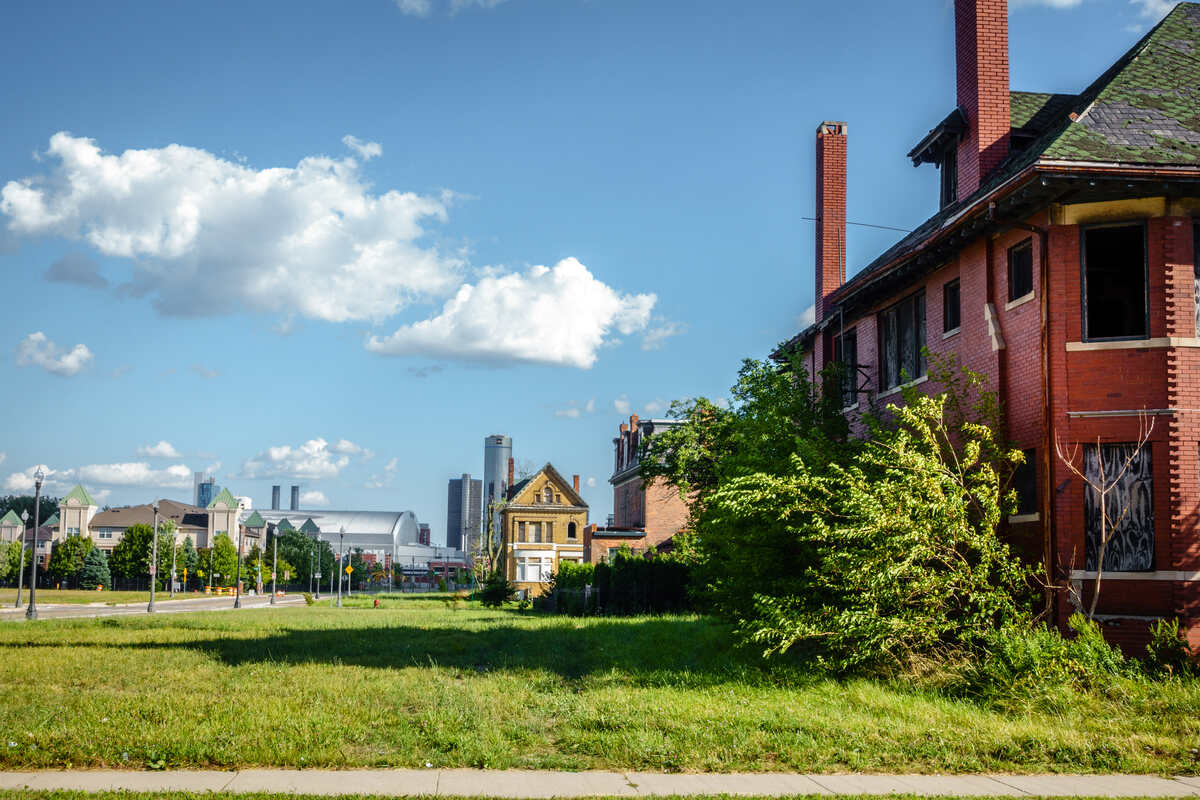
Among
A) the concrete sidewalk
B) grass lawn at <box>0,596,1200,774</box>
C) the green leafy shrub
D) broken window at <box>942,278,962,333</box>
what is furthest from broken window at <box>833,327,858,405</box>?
the concrete sidewalk

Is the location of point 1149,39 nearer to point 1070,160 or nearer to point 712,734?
point 1070,160

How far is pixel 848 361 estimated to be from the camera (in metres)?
25.9

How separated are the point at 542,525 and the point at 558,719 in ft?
226

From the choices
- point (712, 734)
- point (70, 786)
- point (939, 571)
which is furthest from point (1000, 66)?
point (70, 786)

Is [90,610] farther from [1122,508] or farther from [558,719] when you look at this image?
[1122,508]

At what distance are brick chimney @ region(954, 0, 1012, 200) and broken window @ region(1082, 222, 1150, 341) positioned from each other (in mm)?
5277

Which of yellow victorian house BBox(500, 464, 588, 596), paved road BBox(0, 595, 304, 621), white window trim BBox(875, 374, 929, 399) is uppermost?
white window trim BBox(875, 374, 929, 399)

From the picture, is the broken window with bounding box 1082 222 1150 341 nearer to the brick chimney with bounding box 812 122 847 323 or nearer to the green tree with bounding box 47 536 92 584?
the brick chimney with bounding box 812 122 847 323

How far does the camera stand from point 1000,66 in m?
21.1

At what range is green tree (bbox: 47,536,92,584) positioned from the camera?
11219 centimetres

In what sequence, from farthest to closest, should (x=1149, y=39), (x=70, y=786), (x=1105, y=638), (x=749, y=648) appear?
(x=1149, y=39)
(x=749, y=648)
(x=1105, y=638)
(x=70, y=786)

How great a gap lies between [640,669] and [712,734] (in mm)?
5827

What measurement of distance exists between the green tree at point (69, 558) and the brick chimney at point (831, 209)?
351ft

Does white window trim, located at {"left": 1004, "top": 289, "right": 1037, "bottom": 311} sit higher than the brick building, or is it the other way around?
white window trim, located at {"left": 1004, "top": 289, "right": 1037, "bottom": 311}
